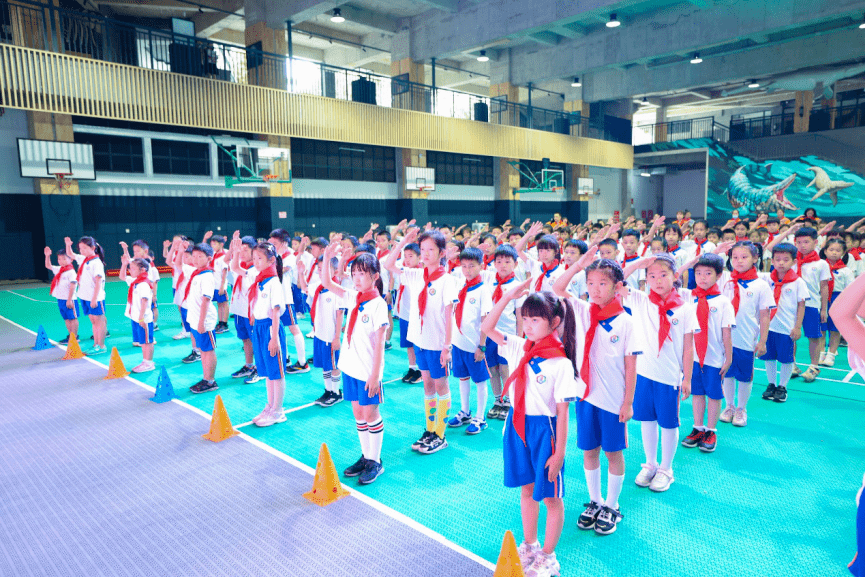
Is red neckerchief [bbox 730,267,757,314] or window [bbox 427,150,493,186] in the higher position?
window [bbox 427,150,493,186]

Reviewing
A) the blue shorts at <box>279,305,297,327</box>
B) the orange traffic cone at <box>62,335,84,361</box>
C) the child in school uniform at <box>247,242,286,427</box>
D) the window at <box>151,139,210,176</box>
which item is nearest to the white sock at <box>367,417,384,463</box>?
the child in school uniform at <box>247,242,286,427</box>

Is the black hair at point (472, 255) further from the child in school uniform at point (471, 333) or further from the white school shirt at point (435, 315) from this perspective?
the white school shirt at point (435, 315)

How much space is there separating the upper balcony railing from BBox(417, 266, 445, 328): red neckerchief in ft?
41.9

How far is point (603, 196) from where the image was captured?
3002cm

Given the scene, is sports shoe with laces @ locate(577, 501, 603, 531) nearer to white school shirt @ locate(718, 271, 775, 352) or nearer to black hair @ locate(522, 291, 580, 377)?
black hair @ locate(522, 291, 580, 377)

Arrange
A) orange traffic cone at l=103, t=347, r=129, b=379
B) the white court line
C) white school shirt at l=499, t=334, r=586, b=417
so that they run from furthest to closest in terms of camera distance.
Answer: orange traffic cone at l=103, t=347, r=129, b=379, the white court line, white school shirt at l=499, t=334, r=586, b=417

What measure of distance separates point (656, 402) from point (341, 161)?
701 inches

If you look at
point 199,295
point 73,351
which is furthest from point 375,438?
point 73,351

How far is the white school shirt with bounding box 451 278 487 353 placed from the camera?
191 inches

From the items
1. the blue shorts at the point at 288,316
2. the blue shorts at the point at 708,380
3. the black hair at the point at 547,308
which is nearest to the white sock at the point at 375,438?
the black hair at the point at 547,308

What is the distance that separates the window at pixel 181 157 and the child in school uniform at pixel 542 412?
1627cm

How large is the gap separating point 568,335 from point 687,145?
91.4ft

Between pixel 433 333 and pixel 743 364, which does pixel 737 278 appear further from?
pixel 433 333

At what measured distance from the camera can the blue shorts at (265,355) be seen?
5030 mm
